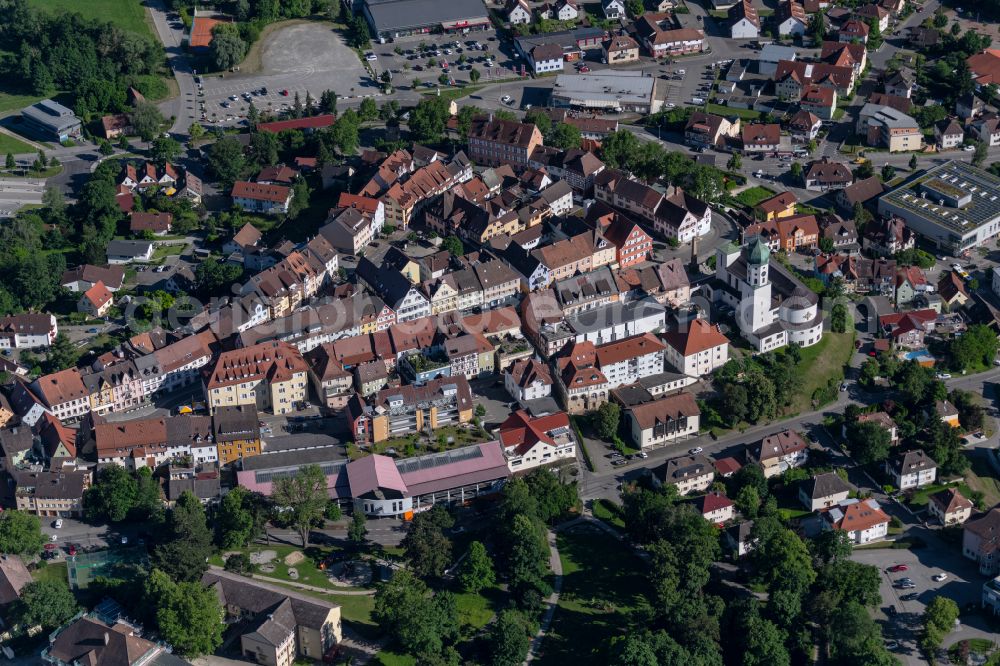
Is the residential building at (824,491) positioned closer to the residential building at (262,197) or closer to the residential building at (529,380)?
the residential building at (529,380)

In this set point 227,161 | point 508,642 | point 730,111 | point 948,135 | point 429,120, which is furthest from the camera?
point 730,111

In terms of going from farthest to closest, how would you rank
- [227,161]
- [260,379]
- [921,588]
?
1. [227,161]
2. [260,379]
3. [921,588]

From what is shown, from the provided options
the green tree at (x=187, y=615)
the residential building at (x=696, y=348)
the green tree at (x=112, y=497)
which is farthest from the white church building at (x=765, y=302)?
the green tree at (x=112, y=497)

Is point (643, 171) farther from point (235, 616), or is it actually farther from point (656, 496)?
point (235, 616)

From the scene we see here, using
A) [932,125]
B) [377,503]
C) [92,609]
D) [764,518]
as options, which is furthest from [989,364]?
[92,609]

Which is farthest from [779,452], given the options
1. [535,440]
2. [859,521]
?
[535,440]

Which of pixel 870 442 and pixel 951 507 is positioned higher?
pixel 870 442

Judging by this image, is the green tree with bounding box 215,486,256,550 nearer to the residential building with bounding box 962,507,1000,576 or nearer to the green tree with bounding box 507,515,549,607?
the green tree with bounding box 507,515,549,607

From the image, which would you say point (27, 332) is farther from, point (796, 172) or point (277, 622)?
point (796, 172)
